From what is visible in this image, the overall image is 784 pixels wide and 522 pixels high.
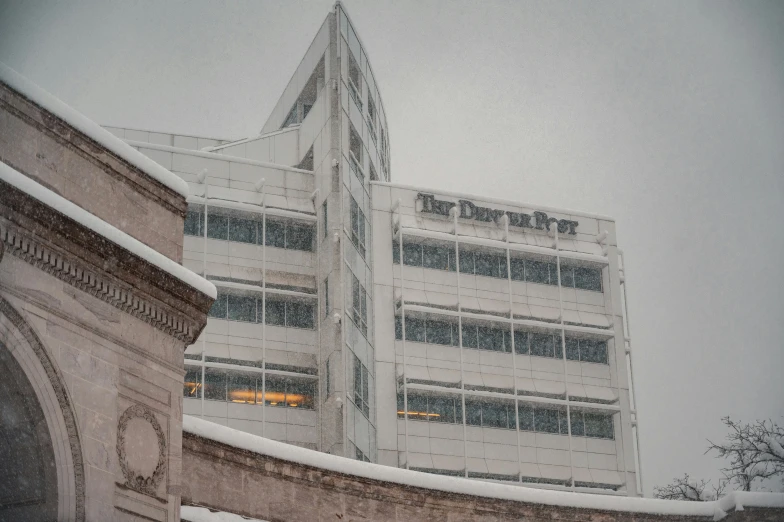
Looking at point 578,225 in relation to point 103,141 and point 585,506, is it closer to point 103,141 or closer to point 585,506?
point 585,506

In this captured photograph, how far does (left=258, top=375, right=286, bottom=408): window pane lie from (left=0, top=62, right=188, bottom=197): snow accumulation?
4037 cm

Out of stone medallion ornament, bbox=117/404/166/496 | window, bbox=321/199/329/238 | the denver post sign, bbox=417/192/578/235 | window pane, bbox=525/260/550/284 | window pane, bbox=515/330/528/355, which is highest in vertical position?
the denver post sign, bbox=417/192/578/235

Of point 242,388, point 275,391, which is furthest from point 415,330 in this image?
point 242,388

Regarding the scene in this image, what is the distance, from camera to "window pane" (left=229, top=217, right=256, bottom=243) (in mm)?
58188

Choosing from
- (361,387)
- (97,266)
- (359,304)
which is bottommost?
(97,266)

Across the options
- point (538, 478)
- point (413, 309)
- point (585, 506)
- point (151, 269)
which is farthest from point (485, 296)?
point (151, 269)

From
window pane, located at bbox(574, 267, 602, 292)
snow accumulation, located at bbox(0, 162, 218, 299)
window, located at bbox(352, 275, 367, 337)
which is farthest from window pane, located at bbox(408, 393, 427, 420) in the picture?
snow accumulation, located at bbox(0, 162, 218, 299)

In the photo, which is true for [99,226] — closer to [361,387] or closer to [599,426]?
[361,387]

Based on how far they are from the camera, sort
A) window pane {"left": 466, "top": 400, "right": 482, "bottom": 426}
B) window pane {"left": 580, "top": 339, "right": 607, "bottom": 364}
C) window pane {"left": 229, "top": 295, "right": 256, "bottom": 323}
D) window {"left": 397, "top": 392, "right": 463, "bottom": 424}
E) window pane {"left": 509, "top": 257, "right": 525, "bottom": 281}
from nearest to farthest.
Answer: window pane {"left": 229, "top": 295, "right": 256, "bottom": 323}
window {"left": 397, "top": 392, "right": 463, "bottom": 424}
window pane {"left": 466, "top": 400, "right": 482, "bottom": 426}
window pane {"left": 509, "top": 257, "right": 525, "bottom": 281}
window pane {"left": 580, "top": 339, "right": 607, "bottom": 364}

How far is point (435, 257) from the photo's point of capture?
202ft

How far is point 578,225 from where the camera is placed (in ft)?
216

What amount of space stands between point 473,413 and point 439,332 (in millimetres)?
3997

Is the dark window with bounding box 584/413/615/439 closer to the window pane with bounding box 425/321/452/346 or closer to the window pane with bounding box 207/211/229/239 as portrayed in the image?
the window pane with bounding box 425/321/452/346

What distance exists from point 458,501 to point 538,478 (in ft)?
133
